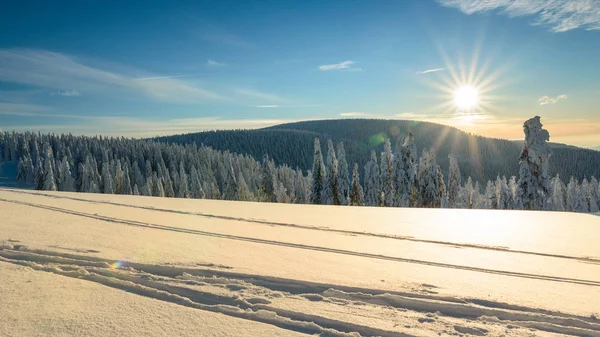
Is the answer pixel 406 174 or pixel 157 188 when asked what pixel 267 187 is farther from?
pixel 157 188

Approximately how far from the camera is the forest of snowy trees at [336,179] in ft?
108

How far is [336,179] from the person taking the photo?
48.5 meters

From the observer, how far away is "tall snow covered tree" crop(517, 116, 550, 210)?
3138cm

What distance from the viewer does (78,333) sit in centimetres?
310

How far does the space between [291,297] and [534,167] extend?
35.1m

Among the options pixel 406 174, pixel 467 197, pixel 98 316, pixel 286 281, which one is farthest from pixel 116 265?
pixel 467 197

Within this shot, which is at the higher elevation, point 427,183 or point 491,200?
point 427,183

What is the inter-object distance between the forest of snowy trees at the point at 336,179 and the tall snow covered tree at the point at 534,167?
73 millimetres

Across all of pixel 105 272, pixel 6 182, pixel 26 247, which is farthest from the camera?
pixel 6 182

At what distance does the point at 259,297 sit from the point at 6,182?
147030mm

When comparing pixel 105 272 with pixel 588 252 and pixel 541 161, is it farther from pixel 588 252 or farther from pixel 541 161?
pixel 541 161

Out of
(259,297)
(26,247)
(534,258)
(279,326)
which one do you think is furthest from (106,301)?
(534,258)

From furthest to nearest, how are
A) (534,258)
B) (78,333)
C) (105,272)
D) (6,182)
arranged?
(6,182) < (534,258) < (105,272) < (78,333)

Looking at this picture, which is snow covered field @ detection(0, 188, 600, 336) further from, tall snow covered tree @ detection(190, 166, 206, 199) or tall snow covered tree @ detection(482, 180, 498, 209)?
tall snow covered tree @ detection(190, 166, 206, 199)
